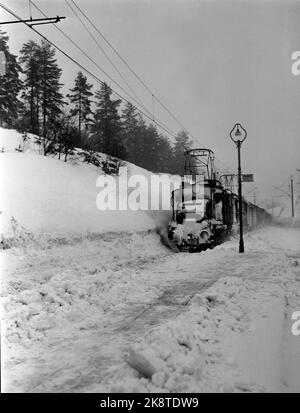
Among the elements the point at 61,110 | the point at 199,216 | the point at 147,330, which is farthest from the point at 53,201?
the point at 61,110

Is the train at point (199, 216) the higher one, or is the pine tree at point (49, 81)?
the pine tree at point (49, 81)

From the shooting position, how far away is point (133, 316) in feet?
23.1

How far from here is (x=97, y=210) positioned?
1889cm

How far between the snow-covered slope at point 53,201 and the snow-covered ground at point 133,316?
0.11m

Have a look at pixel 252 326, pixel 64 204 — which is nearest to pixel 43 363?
pixel 252 326

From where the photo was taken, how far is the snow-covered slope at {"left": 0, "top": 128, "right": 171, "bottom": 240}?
47.2ft

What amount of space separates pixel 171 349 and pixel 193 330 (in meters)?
0.94

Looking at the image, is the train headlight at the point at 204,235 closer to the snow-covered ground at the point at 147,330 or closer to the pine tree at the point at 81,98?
the snow-covered ground at the point at 147,330

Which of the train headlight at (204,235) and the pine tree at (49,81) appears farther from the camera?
the pine tree at (49,81)

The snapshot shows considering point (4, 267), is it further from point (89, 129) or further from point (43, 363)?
point (89, 129)

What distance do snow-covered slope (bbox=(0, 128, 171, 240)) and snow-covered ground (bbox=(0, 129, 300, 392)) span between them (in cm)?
11

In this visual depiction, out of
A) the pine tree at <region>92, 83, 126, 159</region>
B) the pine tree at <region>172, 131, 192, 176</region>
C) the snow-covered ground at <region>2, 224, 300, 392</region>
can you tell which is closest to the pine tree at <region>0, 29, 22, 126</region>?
the pine tree at <region>92, 83, 126, 159</region>

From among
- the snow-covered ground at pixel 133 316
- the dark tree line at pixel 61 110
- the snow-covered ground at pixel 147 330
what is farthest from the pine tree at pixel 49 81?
the snow-covered ground at pixel 147 330

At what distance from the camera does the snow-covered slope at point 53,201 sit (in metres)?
14.4
